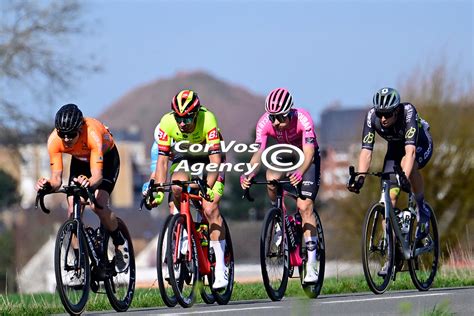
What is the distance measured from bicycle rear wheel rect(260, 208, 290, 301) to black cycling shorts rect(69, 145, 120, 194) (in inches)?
58.4

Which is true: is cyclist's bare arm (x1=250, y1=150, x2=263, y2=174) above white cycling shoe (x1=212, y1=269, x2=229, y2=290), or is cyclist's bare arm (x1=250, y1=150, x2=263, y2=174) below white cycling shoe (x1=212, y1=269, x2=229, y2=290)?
above

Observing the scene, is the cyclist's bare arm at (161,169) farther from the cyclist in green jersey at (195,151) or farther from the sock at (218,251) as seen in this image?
the sock at (218,251)

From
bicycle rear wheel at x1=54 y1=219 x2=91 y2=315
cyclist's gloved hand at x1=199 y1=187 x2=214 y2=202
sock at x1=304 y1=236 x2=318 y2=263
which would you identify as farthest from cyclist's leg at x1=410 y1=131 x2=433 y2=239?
bicycle rear wheel at x1=54 y1=219 x2=91 y2=315

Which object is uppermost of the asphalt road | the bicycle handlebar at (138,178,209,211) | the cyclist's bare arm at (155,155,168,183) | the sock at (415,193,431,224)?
the cyclist's bare arm at (155,155,168,183)

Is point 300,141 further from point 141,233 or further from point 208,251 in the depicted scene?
point 141,233

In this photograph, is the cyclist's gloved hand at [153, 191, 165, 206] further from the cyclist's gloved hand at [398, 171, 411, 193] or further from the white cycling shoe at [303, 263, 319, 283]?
the cyclist's gloved hand at [398, 171, 411, 193]

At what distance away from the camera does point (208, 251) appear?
1360cm

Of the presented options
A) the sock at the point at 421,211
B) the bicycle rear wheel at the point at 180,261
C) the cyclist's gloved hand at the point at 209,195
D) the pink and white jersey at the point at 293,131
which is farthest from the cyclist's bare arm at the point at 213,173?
the sock at the point at 421,211

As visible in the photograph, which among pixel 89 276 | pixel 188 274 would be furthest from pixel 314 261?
pixel 89 276

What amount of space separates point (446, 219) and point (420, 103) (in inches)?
202

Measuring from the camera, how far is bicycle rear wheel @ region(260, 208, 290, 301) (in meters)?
13.6

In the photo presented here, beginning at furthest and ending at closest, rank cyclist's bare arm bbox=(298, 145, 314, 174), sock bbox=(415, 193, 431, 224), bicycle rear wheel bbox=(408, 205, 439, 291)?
sock bbox=(415, 193, 431, 224) → bicycle rear wheel bbox=(408, 205, 439, 291) → cyclist's bare arm bbox=(298, 145, 314, 174)

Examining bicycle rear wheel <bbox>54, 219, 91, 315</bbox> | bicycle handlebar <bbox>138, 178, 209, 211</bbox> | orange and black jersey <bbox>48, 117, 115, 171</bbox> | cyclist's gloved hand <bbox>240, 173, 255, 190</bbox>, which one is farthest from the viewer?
cyclist's gloved hand <bbox>240, 173, 255, 190</bbox>

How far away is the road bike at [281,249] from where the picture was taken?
1365 centimetres
